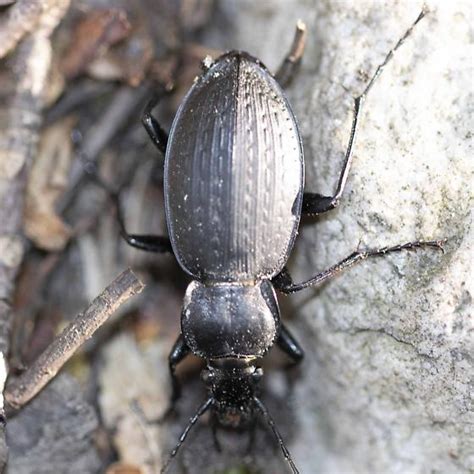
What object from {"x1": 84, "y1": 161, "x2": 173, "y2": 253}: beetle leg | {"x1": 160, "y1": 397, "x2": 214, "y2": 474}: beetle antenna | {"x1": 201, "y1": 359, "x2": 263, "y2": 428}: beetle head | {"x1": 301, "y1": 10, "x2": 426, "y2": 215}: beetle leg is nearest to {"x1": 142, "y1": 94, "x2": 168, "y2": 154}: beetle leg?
{"x1": 84, "y1": 161, "x2": 173, "y2": 253}: beetle leg

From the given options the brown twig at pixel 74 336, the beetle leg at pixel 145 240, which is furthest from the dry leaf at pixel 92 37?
the brown twig at pixel 74 336

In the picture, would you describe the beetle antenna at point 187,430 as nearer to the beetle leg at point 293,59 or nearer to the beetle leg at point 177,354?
the beetle leg at point 177,354

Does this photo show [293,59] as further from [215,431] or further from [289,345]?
[215,431]

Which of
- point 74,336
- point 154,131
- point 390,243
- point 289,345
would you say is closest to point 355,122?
point 390,243

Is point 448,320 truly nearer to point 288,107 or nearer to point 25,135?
point 288,107

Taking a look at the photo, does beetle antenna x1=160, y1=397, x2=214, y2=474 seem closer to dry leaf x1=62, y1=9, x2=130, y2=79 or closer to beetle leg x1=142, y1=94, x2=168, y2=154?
beetle leg x1=142, y1=94, x2=168, y2=154

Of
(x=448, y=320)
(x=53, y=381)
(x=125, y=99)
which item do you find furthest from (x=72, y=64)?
(x=448, y=320)

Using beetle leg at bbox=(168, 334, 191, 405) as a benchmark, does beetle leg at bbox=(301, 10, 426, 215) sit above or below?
above
